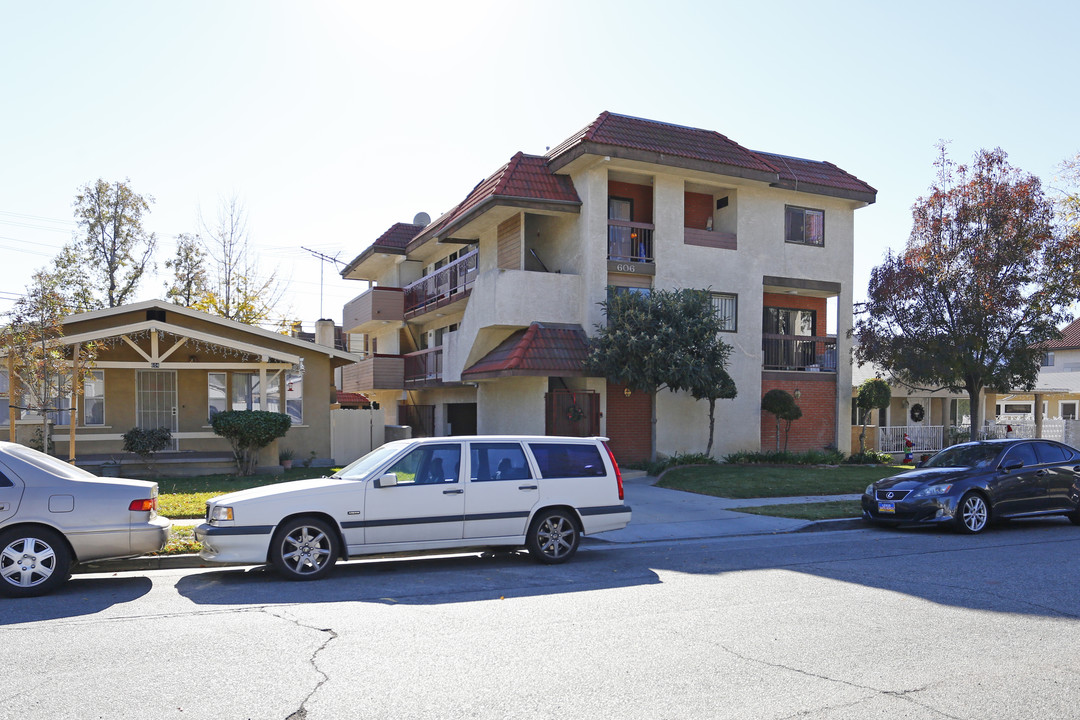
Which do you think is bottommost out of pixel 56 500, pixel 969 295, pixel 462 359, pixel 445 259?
pixel 56 500

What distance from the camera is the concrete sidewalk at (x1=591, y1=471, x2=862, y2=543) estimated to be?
513 inches

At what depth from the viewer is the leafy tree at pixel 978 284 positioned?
19953mm

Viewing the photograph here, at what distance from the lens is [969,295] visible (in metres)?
20.4

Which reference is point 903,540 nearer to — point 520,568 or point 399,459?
point 520,568

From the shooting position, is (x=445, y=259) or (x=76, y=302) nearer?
(x=445, y=259)

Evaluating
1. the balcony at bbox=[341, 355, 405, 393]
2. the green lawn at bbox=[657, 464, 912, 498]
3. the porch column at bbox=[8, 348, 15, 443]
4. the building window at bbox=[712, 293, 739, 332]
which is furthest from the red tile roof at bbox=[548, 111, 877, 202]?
the porch column at bbox=[8, 348, 15, 443]

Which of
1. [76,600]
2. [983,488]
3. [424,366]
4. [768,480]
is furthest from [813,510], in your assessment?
[424,366]

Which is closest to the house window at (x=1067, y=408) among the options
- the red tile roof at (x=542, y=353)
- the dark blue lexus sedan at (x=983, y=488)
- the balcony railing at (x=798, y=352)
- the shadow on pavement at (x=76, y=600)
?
the balcony railing at (x=798, y=352)

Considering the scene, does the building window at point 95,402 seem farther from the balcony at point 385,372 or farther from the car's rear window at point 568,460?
the car's rear window at point 568,460

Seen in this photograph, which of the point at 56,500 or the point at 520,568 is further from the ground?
the point at 56,500

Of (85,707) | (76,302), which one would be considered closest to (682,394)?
(85,707)

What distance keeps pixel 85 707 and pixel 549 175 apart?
1905 cm

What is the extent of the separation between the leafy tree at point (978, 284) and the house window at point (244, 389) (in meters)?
16.7

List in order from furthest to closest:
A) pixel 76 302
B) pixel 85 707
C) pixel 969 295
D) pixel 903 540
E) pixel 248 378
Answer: pixel 76 302 < pixel 248 378 < pixel 969 295 < pixel 903 540 < pixel 85 707
